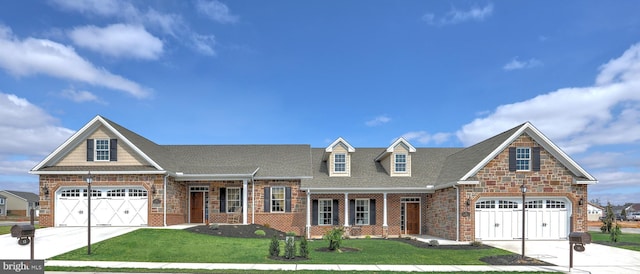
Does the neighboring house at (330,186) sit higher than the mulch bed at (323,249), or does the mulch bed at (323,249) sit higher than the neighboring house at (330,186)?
the neighboring house at (330,186)

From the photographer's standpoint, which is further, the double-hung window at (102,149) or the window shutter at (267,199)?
the window shutter at (267,199)

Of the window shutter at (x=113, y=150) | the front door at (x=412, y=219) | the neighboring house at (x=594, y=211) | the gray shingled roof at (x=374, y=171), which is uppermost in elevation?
the window shutter at (x=113, y=150)

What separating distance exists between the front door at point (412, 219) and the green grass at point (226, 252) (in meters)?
6.86

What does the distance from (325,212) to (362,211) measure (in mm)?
2220

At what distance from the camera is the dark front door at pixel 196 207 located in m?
27.9

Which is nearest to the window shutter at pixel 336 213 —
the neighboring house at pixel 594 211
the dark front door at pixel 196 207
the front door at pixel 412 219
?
the front door at pixel 412 219

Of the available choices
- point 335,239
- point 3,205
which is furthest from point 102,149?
point 3,205

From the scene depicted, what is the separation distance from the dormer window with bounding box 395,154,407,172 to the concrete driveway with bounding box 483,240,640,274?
297 inches

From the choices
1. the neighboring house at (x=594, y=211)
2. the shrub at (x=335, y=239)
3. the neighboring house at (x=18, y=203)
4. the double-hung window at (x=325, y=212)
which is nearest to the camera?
the shrub at (x=335, y=239)

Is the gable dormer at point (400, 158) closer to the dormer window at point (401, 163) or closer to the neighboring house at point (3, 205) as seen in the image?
the dormer window at point (401, 163)

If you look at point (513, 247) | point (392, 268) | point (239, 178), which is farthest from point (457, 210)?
point (239, 178)

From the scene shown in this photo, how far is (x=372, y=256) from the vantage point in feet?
53.0

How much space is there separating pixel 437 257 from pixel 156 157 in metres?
17.1

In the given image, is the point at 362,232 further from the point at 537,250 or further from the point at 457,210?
the point at 537,250
